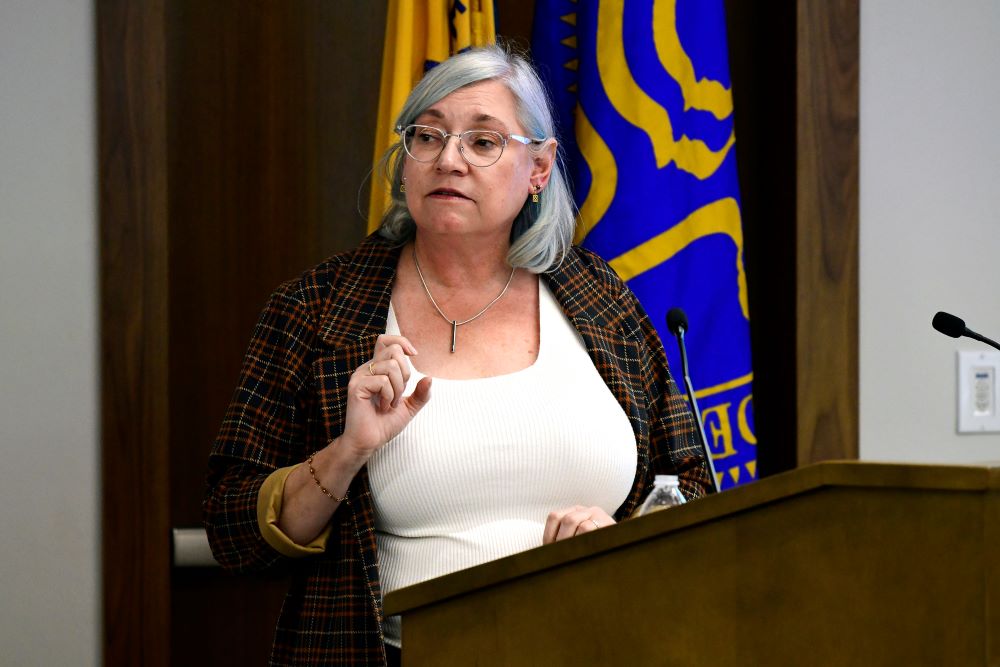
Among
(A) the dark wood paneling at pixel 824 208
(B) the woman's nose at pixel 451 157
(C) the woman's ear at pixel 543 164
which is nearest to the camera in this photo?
(B) the woman's nose at pixel 451 157

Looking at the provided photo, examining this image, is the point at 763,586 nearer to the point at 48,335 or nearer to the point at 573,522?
the point at 573,522

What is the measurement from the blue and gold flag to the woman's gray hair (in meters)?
0.31

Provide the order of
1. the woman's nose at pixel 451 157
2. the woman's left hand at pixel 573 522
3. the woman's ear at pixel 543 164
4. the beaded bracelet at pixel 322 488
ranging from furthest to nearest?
the woman's ear at pixel 543 164
the woman's nose at pixel 451 157
the beaded bracelet at pixel 322 488
the woman's left hand at pixel 573 522

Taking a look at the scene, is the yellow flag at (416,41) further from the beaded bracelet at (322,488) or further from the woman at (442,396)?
the beaded bracelet at (322,488)

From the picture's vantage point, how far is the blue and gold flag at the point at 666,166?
6.59ft

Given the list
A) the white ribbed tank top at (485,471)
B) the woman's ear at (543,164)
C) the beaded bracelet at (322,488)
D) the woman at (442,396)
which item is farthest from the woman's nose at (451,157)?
the beaded bracelet at (322,488)

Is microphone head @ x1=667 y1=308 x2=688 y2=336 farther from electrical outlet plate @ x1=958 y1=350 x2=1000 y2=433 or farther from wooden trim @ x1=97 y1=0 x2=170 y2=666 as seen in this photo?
electrical outlet plate @ x1=958 y1=350 x2=1000 y2=433

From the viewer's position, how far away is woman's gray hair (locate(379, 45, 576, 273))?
1565 millimetres

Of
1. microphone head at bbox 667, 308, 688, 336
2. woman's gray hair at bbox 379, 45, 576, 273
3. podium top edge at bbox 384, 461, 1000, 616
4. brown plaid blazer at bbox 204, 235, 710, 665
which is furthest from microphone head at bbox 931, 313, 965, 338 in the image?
podium top edge at bbox 384, 461, 1000, 616

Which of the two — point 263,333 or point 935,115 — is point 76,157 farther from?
point 935,115

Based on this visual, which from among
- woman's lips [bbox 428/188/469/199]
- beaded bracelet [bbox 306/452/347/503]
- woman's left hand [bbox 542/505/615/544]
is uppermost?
woman's lips [bbox 428/188/469/199]

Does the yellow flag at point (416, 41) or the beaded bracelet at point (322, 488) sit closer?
the beaded bracelet at point (322, 488)

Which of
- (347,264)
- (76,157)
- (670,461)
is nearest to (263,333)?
(347,264)

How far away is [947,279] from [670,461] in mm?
1133
